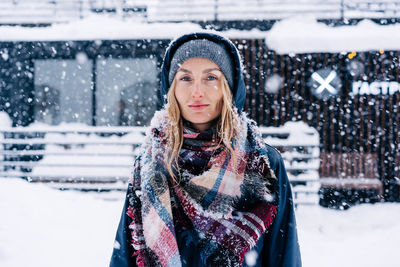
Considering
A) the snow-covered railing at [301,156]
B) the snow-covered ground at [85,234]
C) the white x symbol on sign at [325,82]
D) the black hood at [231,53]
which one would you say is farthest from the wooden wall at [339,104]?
the black hood at [231,53]

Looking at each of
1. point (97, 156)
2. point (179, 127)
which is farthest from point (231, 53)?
point (97, 156)

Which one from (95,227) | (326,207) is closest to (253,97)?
(326,207)

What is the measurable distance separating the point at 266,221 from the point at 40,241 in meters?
3.50

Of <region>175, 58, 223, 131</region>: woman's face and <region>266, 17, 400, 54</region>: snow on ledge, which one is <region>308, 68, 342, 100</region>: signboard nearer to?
<region>266, 17, 400, 54</region>: snow on ledge

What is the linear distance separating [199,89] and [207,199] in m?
0.58

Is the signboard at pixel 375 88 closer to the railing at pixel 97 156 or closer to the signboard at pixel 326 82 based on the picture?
the signboard at pixel 326 82

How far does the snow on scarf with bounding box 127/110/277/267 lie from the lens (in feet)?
5.40

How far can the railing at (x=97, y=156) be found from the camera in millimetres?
7922

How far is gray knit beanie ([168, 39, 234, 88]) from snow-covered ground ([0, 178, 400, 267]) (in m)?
3.06

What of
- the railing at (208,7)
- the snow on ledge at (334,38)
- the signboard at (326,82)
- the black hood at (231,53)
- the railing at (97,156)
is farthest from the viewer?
the railing at (208,7)

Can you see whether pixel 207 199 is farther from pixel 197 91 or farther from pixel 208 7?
pixel 208 7

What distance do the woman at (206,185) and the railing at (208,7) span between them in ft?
24.6

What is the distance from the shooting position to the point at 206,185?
1.74 m

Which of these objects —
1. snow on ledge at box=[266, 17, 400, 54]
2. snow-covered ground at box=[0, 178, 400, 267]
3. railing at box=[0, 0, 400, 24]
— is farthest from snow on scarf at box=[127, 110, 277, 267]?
railing at box=[0, 0, 400, 24]
